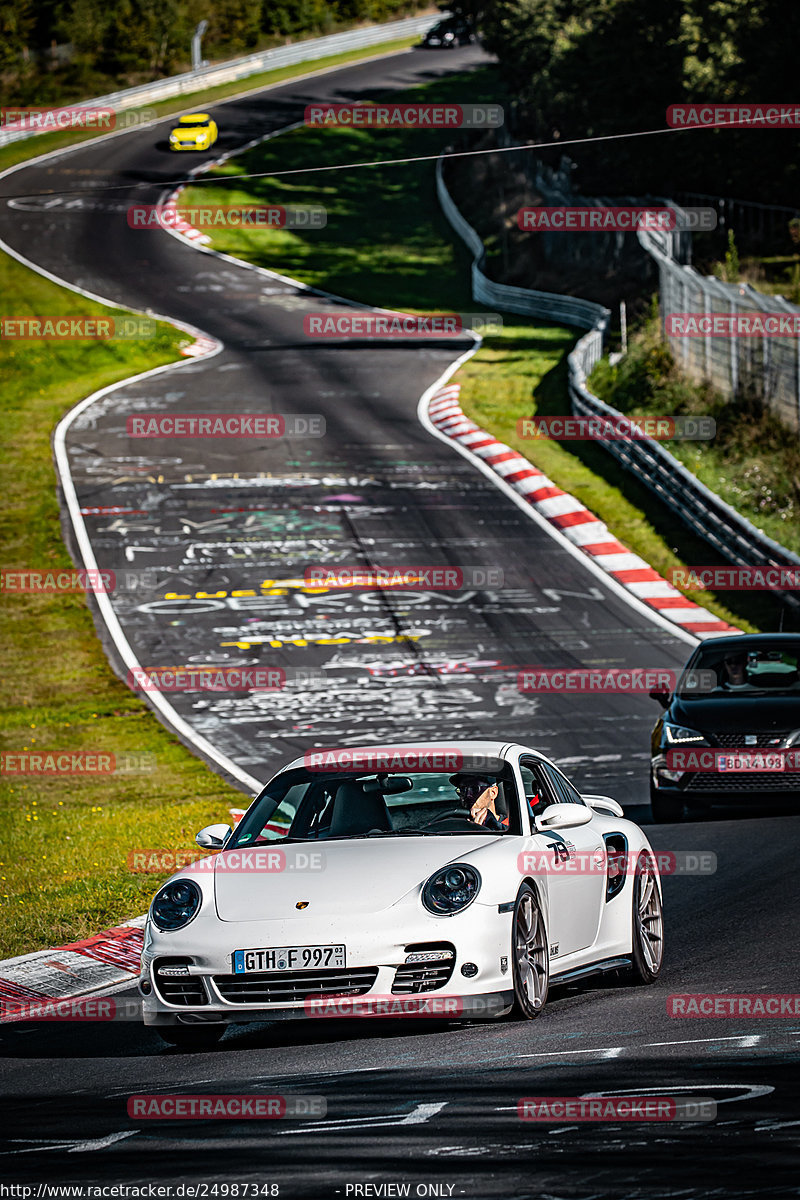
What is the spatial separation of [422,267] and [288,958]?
49240 millimetres

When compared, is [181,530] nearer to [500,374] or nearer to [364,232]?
[500,374]

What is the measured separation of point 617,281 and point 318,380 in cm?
1228

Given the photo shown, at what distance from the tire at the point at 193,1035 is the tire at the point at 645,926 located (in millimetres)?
2297

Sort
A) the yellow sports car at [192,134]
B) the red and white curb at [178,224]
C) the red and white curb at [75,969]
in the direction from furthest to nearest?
the yellow sports car at [192,134]
the red and white curb at [178,224]
the red and white curb at [75,969]

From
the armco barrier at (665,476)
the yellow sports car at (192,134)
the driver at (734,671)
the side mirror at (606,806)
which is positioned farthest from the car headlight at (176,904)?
the yellow sports car at (192,134)

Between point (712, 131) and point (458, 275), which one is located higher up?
point (712, 131)

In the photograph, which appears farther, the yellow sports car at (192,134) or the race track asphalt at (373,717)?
the yellow sports car at (192,134)

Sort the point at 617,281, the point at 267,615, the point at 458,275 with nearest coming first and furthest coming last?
the point at 267,615 → the point at 617,281 → the point at 458,275

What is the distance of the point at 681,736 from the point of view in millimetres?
14430

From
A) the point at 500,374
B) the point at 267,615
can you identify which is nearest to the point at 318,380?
the point at 500,374

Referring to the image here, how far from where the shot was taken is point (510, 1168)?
510cm

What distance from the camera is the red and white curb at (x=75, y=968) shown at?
9.49 meters

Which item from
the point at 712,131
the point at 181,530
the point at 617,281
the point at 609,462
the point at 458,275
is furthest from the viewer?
the point at 458,275

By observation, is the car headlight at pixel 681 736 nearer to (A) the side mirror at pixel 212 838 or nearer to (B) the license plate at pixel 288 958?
(A) the side mirror at pixel 212 838
